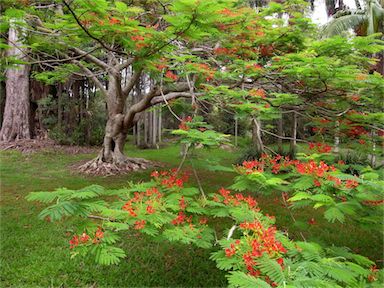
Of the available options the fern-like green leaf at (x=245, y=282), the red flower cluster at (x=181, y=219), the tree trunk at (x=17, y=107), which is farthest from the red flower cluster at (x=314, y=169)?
the tree trunk at (x=17, y=107)

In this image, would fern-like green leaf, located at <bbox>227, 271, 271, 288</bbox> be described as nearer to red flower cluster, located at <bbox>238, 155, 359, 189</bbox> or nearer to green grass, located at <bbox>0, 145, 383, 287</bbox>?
red flower cluster, located at <bbox>238, 155, 359, 189</bbox>

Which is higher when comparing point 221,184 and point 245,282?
point 245,282

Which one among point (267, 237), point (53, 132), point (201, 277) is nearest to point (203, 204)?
point (267, 237)

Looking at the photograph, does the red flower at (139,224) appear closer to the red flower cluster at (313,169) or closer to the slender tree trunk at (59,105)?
the red flower cluster at (313,169)

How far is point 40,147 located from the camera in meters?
13.7

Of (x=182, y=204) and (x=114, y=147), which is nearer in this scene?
(x=182, y=204)

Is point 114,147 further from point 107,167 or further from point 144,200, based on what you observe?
point 144,200

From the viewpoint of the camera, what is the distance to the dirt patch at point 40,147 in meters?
13.0

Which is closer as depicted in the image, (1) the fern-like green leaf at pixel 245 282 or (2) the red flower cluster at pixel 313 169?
(1) the fern-like green leaf at pixel 245 282

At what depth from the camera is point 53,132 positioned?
1494 centimetres

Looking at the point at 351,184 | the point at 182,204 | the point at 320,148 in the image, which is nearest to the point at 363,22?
the point at 320,148

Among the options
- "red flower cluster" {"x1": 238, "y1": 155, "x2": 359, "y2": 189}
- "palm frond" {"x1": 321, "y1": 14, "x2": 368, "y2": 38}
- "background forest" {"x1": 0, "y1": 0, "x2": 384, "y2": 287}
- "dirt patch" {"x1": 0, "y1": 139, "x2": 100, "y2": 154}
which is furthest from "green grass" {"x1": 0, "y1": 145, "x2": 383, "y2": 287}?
"palm frond" {"x1": 321, "y1": 14, "x2": 368, "y2": 38}

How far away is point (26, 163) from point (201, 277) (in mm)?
9025

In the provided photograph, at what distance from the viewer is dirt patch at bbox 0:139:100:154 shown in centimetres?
1300
